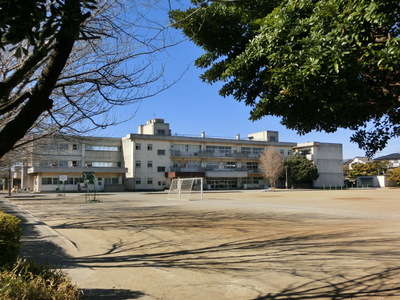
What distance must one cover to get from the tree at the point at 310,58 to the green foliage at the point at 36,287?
10.9ft

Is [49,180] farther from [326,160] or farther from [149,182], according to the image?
[326,160]

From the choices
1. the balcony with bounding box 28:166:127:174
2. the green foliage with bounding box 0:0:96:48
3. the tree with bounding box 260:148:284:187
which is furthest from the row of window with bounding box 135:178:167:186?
the green foliage with bounding box 0:0:96:48

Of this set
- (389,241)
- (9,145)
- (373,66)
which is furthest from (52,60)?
(389,241)

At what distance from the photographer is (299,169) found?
246ft

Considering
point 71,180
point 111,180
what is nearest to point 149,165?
point 111,180

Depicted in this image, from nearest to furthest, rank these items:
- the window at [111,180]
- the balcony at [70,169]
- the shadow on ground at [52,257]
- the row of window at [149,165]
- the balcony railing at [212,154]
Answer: the shadow on ground at [52,257], the balcony at [70,169], the window at [111,180], the row of window at [149,165], the balcony railing at [212,154]

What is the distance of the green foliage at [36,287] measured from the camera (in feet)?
12.5

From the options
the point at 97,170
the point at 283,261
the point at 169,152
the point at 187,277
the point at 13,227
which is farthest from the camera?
the point at 169,152

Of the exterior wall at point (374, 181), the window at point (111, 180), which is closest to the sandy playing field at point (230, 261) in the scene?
the window at point (111, 180)

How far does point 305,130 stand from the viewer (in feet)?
17.5

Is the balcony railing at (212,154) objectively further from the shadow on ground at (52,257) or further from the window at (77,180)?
the shadow on ground at (52,257)

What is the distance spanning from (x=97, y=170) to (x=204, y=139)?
75.3 ft

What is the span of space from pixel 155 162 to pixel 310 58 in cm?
6677

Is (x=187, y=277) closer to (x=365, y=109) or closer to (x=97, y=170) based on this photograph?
(x=365, y=109)
